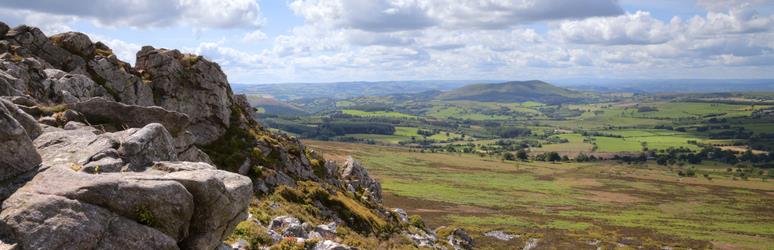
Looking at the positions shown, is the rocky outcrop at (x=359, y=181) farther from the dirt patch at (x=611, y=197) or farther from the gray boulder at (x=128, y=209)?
the dirt patch at (x=611, y=197)

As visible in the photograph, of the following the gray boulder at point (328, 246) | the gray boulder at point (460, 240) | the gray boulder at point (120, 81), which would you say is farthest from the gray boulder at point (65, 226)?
the gray boulder at point (460, 240)

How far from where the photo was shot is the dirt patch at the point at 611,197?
184 metres

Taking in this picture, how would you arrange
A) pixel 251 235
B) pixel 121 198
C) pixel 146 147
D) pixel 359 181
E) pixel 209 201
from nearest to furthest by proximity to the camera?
pixel 121 198 → pixel 209 201 → pixel 146 147 → pixel 251 235 → pixel 359 181

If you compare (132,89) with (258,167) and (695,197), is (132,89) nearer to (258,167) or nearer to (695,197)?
(258,167)

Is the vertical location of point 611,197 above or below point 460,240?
below

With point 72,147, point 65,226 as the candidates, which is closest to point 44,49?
point 72,147

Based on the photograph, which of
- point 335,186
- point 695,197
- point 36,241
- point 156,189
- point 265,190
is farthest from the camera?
point 695,197

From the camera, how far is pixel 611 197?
19075 centimetres

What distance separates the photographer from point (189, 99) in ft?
169

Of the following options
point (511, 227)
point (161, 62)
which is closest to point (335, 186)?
point (161, 62)

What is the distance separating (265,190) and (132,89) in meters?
15.0

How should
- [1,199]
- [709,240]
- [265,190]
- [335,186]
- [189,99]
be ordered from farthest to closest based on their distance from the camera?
[709,240] < [335,186] < [189,99] < [265,190] < [1,199]

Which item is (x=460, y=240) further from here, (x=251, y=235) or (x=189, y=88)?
(x=251, y=235)

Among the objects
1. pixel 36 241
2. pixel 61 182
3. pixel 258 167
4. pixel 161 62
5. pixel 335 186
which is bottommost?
pixel 335 186
